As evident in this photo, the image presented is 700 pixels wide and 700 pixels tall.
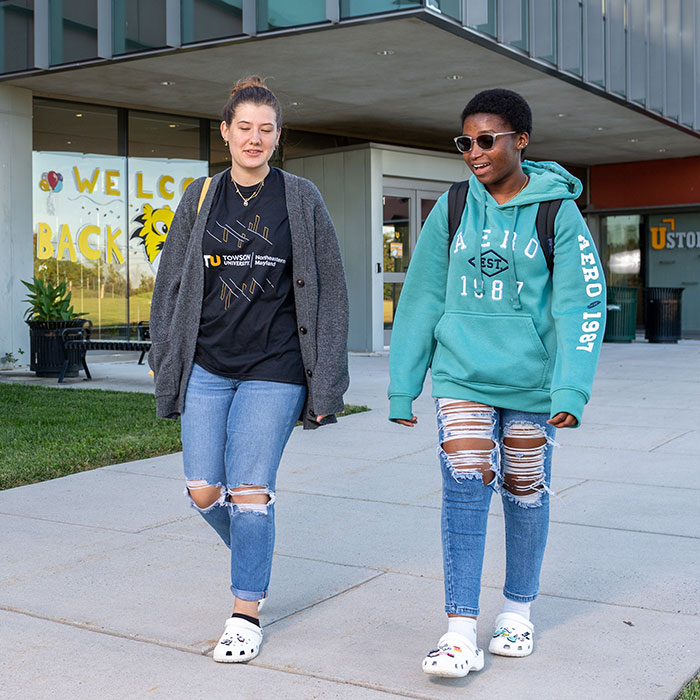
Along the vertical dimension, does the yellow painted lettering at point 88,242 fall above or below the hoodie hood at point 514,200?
above

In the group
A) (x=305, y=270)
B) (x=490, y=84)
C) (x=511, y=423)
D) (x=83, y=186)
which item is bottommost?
(x=511, y=423)

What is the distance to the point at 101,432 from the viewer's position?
28.2 ft

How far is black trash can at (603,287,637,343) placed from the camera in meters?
21.6

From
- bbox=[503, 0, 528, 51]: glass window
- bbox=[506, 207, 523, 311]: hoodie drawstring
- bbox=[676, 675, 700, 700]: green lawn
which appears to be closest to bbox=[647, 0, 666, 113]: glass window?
bbox=[503, 0, 528, 51]: glass window

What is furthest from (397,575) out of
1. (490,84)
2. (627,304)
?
(627,304)

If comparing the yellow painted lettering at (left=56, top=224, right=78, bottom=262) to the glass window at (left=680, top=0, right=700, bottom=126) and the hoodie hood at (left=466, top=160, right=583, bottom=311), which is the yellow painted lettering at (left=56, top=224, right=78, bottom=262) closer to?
the glass window at (left=680, top=0, right=700, bottom=126)

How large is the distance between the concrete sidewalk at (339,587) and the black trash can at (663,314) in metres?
14.5

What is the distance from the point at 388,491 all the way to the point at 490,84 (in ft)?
34.8

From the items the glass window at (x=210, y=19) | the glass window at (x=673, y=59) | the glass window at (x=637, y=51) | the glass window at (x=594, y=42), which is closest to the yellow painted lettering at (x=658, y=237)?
the glass window at (x=673, y=59)

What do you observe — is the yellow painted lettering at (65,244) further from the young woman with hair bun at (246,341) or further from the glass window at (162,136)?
the young woman with hair bun at (246,341)

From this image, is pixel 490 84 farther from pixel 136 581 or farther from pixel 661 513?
pixel 136 581

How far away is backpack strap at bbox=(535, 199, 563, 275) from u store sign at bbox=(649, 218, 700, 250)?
22808mm

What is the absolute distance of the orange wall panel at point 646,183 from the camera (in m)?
24.7

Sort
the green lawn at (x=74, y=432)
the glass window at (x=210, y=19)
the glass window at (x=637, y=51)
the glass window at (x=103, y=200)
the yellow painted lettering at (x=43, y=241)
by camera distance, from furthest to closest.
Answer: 1. the glass window at (x=637, y=51)
2. the glass window at (x=103, y=200)
3. the yellow painted lettering at (x=43, y=241)
4. the glass window at (x=210, y=19)
5. the green lawn at (x=74, y=432)
